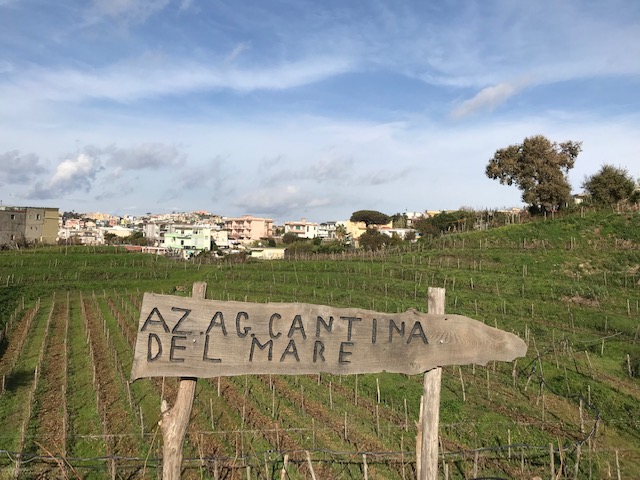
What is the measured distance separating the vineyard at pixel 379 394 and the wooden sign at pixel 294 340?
108 centimetres

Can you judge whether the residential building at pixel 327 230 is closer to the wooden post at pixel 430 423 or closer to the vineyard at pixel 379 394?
the vineyard at pixel 379 394

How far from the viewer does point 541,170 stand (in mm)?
39719

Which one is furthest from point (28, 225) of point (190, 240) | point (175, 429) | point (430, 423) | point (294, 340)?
point (430, 423)

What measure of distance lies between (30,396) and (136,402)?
2.61 meters

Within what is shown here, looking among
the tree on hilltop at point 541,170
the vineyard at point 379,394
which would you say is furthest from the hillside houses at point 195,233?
the vineyard at point 379,394

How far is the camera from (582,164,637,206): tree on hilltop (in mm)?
36688

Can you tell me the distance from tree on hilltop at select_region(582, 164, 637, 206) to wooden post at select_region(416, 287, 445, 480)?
128ft

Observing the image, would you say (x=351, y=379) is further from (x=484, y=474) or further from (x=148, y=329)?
(x=148, y=329)

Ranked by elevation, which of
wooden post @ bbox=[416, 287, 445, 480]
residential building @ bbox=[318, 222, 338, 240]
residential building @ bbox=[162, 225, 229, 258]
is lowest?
wooden post @ bbox=[416, 287, 445, 480]

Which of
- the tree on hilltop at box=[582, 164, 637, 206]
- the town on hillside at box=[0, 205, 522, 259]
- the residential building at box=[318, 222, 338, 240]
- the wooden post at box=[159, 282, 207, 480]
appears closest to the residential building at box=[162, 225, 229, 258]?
the town on hillside at box=[0, 205, 522, 259]

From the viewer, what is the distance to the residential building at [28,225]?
60.0 meters

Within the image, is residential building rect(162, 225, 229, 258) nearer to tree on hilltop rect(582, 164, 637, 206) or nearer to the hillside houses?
the hillside houses

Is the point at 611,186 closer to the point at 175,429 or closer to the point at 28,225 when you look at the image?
the point at 175,429

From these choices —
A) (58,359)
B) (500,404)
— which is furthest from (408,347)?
(58,359)
